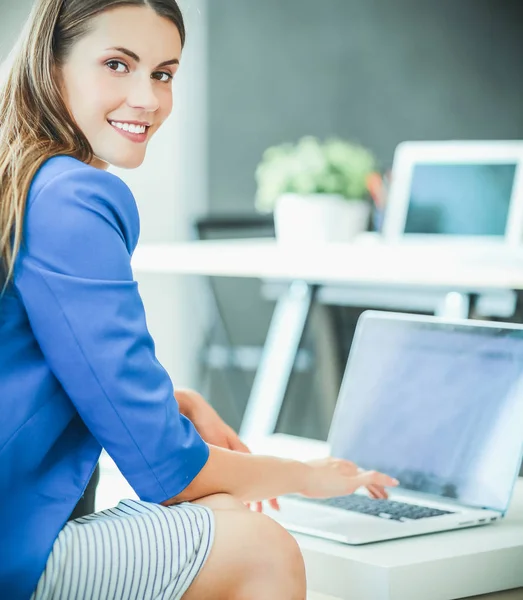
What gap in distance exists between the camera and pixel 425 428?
5.01 ft

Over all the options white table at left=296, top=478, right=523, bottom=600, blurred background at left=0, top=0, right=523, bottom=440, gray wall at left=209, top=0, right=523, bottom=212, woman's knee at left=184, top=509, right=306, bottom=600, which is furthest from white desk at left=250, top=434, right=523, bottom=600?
gray wall at left=209, top=0, right=523, bottom=212

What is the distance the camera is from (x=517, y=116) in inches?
142

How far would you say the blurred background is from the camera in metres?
3.65

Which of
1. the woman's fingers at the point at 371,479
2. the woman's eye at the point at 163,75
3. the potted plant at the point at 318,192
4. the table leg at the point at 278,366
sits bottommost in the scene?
the table leg at the point at 278,366

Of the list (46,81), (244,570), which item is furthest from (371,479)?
(46,81)

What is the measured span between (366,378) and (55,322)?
32.0 inches

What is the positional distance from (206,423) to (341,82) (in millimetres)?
2718

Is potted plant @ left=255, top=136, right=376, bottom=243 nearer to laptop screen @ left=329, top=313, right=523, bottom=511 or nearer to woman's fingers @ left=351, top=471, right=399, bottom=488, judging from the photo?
laptop screen @ left=329, top=313, right=523, bottom=511

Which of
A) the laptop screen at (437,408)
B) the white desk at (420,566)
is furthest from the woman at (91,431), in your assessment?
the laptop screen at (437,408)

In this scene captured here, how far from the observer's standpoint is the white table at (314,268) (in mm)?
1701

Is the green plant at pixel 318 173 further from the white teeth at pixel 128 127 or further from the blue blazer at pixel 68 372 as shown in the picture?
the blue blazer at pixel 68 372

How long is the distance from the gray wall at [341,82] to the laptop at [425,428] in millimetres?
2034

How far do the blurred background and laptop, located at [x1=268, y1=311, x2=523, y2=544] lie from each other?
2.00 meters

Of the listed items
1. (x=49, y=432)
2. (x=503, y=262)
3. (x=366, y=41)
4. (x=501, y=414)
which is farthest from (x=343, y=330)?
(x=49, y=432)
